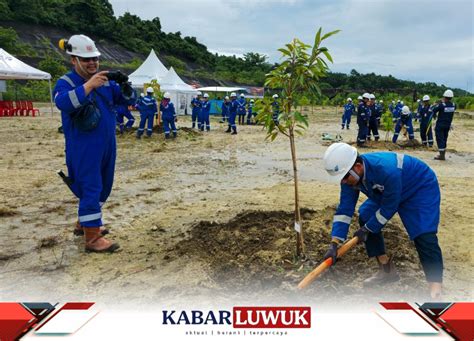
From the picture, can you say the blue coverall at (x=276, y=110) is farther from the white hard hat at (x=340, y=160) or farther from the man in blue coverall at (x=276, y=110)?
the white hard hat at (x=340, y=160)

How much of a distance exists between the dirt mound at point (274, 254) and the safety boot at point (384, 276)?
0.07 metres

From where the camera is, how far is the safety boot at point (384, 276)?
343 centimetres

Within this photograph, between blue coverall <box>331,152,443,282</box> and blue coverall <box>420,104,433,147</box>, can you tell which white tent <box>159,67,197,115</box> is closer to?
blue coverall <box>420,104,433,147</box>

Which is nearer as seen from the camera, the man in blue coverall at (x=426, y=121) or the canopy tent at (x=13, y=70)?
the man in blue coverall at (x=426, y=121)

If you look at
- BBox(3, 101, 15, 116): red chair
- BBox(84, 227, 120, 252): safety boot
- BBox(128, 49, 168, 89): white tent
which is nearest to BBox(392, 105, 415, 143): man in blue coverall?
BBox(84, 227, 120, 252): safety boot

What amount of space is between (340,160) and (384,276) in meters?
1.23

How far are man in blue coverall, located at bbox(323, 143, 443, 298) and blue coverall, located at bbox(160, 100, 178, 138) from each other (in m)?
11.6

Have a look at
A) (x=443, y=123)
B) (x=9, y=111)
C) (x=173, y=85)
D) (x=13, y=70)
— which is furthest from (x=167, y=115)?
(x=9, y=111)

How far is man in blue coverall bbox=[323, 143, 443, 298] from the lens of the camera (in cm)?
301

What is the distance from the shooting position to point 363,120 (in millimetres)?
12859

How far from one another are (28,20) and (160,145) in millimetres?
46490

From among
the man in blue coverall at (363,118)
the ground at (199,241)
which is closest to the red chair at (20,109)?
the ground at (199,241)

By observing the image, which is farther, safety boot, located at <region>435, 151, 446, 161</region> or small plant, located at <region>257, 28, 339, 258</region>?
safety boot, located at <region>435, 151, 446, 161</region>

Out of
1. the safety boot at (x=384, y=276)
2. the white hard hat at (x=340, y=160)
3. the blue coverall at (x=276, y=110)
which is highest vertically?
the blue coverall at (x=276, y=110)
